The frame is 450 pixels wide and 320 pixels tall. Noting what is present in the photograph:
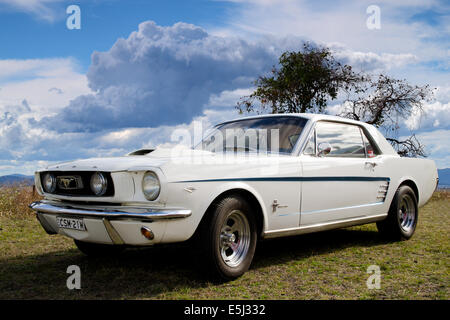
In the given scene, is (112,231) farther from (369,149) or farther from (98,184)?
(369,149)

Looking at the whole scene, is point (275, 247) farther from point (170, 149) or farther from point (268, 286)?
point (170, 149)

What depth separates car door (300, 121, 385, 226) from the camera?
16.3ft

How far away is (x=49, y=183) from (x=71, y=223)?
68 cm

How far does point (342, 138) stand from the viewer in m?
5.85

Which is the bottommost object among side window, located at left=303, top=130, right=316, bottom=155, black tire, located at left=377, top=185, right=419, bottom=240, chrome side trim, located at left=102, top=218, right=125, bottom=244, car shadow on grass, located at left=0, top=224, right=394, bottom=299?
car shadow on grass, located at left=0, top=224, right=394, bottom=299

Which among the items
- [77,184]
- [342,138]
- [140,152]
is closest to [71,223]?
[77,184]

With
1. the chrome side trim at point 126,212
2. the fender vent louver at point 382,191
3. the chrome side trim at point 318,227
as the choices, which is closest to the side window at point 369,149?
the fender vent louver at point 382,191

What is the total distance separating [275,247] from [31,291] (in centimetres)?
306

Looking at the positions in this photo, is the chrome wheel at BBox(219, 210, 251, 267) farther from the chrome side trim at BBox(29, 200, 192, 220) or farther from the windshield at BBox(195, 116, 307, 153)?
the windshield at BBox(195, 116, 307, 153)

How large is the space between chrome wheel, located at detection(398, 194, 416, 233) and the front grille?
4565 millimetres

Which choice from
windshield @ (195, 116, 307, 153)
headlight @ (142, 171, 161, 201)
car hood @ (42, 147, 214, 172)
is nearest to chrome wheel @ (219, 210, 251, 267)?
car hood @ (42, 147, 214, 172)

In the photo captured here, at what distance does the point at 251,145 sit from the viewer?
17.0 ft

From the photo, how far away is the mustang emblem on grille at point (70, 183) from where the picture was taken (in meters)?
4.20

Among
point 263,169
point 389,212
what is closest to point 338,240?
point 389,212
